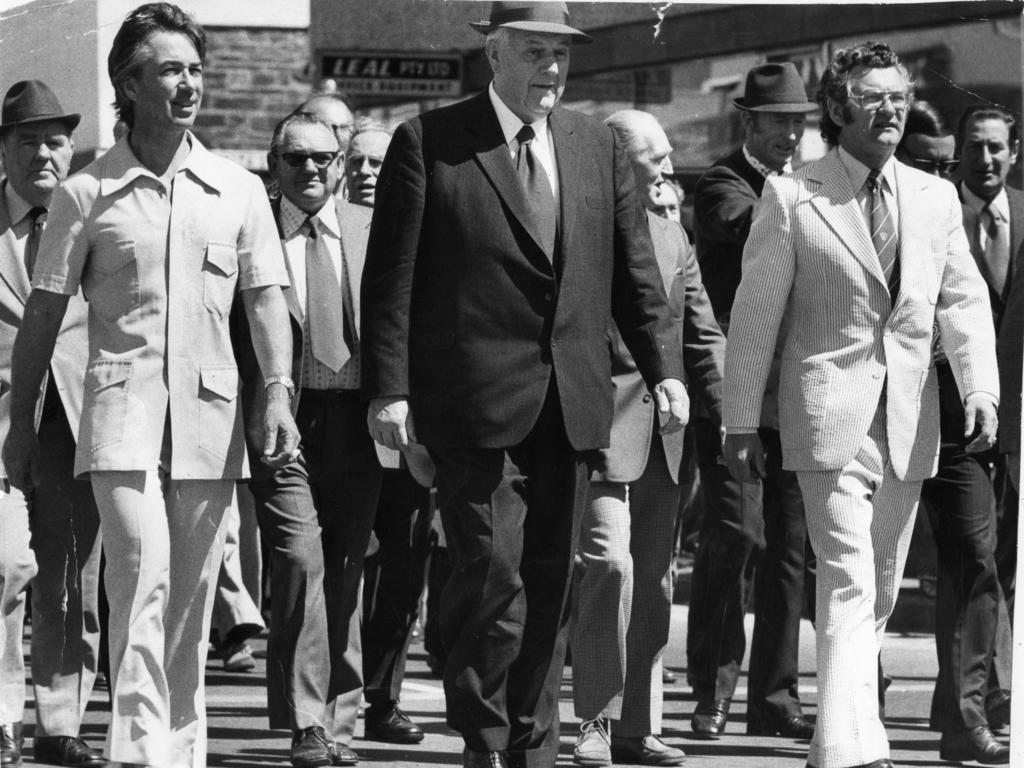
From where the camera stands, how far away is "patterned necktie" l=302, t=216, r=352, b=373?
7770 millimetres

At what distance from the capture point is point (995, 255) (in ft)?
27.4

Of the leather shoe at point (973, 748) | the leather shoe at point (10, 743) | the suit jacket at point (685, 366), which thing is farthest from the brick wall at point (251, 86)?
the leather shoe at point (973, 748)

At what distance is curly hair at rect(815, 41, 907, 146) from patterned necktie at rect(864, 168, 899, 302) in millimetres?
303

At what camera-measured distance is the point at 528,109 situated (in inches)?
262

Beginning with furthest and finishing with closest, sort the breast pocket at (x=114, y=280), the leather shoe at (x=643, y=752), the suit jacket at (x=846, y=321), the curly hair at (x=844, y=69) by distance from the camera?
the leather shoe at (x=643, y=752)
the curly hair at (x=844, y=69)
the suit jacket at (x=846, y=321)
the breast pocket at (x=114, y=280)

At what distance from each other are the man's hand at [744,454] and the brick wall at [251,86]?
1139 centimetres

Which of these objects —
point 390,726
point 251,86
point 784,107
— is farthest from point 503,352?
point 251,86

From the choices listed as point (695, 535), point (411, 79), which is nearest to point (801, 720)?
point (695, 535)

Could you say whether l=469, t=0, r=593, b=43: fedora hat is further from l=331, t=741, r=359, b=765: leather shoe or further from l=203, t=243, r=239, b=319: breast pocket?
l=331, t=741, r=359, b=765: leather shoe

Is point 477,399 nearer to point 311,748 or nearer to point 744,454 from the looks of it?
point 744,454

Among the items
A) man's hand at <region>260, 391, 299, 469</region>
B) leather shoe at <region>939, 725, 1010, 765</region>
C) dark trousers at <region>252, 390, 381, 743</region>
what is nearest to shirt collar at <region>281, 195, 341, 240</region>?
dark trousers at <region>252, 390, 381, 743</region>

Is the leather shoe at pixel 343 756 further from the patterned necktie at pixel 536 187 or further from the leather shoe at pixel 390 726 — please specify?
the patterned necktie at pixel 536 187

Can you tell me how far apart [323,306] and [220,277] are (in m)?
1.39

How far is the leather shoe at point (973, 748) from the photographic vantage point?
765cm
